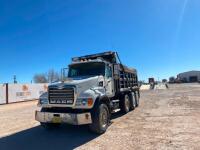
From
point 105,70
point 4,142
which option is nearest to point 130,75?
point 105,70

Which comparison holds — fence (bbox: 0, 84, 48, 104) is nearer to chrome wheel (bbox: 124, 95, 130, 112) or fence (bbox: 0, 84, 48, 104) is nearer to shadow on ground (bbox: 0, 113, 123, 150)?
chrome wheel (bbox: 124, 95, 130, 112)

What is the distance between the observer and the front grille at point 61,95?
809 centimetres

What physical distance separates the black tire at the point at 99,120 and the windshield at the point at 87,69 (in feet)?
6.39

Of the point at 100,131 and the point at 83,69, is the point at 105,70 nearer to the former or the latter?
the point at 83,69

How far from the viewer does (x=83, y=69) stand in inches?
413

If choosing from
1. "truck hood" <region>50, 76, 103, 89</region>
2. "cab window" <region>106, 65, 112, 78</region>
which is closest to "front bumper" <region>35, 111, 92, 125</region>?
"truck hood" <region>50, 76, 103, 89</region>

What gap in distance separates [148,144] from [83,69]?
500 centimetres

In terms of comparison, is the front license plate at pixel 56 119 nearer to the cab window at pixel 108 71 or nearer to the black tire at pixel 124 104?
the cab window at pixel 108 71

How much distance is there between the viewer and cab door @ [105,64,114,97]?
1013 centimetres

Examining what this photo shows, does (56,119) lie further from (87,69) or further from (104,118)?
(87,69)

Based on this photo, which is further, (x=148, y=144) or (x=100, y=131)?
(x=100, y=131)

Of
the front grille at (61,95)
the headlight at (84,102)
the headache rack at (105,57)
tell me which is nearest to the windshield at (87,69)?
the headache rack at (105,57)

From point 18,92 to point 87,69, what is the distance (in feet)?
75.8

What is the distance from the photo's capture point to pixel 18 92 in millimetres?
30641
